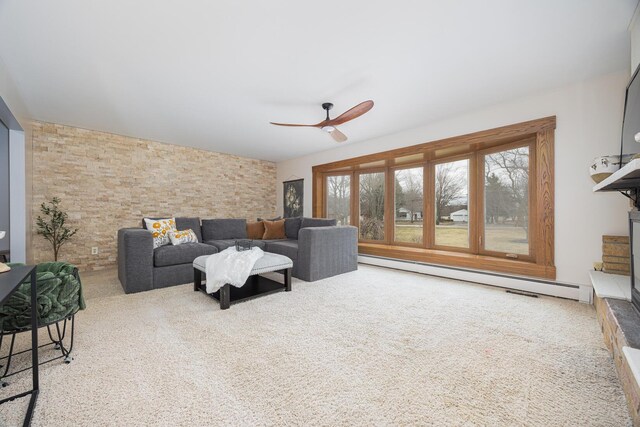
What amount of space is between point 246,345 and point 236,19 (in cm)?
233

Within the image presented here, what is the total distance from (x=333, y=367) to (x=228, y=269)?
1470 mm

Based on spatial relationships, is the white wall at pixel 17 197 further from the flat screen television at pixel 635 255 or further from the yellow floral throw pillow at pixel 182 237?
the flat screen television at pixel 635 255

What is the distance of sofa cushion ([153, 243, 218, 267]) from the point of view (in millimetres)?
3268

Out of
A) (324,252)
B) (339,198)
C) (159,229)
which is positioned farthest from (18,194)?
(339,198)

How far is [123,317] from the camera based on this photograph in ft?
7.61

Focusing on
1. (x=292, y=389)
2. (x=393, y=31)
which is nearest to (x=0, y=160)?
(x=292, y=389)

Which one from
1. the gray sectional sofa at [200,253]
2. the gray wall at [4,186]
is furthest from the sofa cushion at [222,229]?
the gray wall at [4,186]

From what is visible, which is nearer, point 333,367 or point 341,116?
point 333,367

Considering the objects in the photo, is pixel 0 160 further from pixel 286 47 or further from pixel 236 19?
pixel 286 47

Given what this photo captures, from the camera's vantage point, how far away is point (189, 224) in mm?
4387

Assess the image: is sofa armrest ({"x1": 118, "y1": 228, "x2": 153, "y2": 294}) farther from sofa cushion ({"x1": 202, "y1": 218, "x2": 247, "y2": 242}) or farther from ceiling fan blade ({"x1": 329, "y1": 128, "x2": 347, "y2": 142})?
ceiling fan blade ({"x1": 329, "y1": 128, "x2": 347, "y2": 142})

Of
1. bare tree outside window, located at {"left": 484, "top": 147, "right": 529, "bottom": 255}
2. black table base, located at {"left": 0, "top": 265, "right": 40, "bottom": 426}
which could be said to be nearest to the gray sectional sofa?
black table base, located at {"left": 0, "top": 265, "right": 40, "bottom": 426}

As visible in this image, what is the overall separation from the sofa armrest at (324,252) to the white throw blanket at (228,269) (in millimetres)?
891

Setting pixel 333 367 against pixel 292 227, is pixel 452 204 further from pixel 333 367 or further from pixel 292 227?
pixel 333 367
